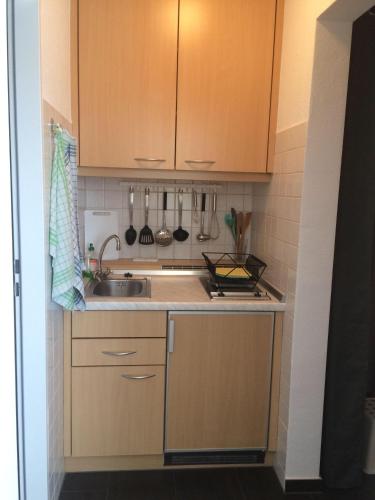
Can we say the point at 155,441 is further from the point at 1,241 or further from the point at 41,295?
the point at 1,241

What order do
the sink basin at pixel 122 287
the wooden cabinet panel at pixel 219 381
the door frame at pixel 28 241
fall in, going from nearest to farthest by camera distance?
the door frame at pixel 28 241 → the wooden cabinet panel at pixel 219 381 → the sink basin at pixel 122 287

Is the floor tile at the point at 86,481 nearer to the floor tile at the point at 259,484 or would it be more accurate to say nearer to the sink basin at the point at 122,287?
the floor tile at the point at 259,484

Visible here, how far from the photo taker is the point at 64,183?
64.3 inches

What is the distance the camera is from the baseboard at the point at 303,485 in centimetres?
196

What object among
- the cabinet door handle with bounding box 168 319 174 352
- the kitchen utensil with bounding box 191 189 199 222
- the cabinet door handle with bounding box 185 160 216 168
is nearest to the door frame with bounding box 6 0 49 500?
the cabinet door handle with bounding box 168 319 174 352

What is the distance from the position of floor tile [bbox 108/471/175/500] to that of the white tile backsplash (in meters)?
1.17

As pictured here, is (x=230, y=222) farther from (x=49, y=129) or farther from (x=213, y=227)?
(x=49, y=129)

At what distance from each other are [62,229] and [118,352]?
2.19 ft

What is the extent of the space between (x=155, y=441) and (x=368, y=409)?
3.49 ft

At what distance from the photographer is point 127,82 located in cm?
208

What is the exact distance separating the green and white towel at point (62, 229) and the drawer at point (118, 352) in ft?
0.94

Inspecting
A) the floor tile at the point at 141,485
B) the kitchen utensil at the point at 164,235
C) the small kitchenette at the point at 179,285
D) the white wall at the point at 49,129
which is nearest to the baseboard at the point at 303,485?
the small kitchenette at the point at 179,285

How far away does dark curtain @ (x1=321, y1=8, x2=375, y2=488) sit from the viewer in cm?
175

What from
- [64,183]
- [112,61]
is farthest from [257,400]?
[112,61]
